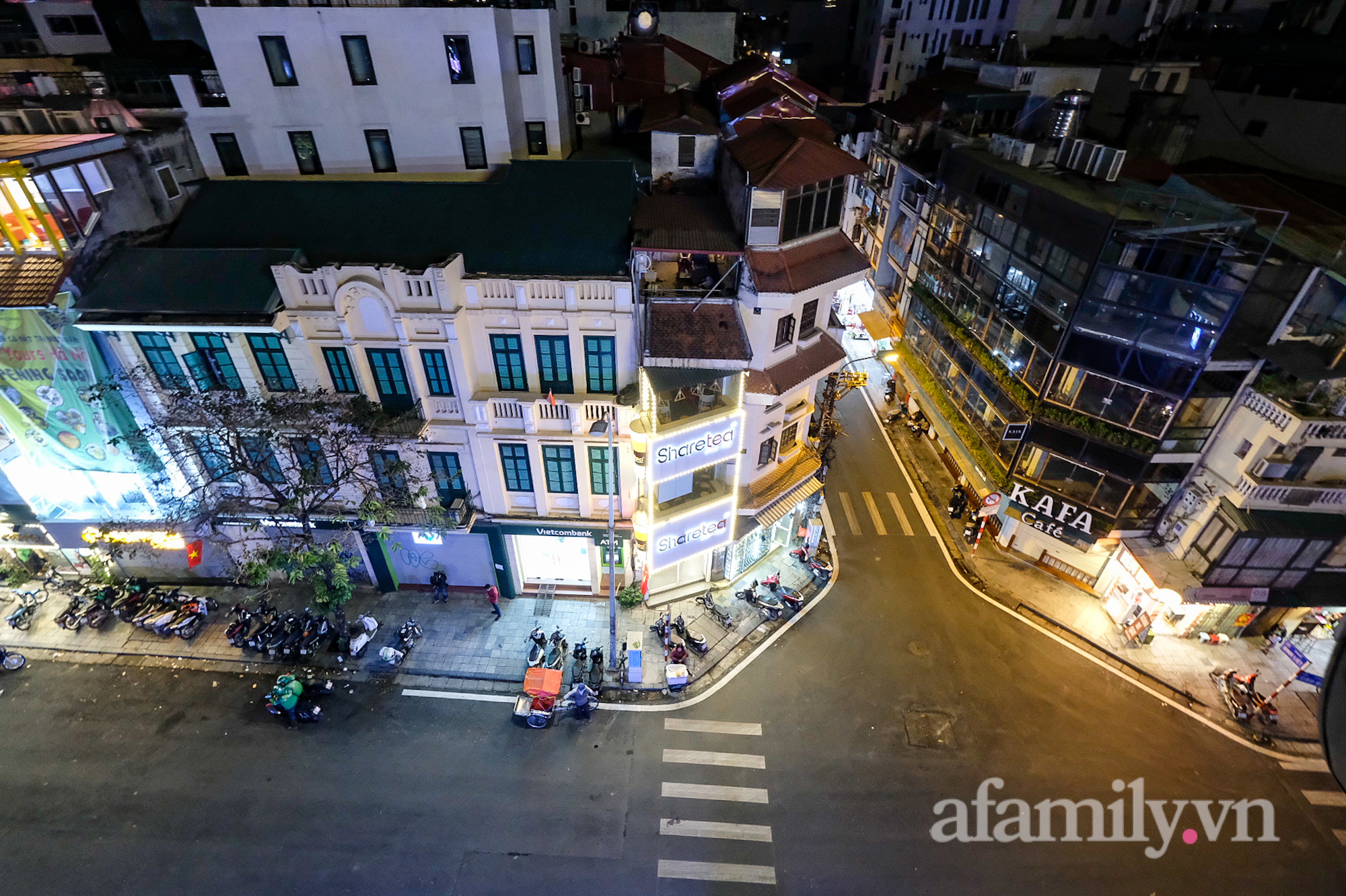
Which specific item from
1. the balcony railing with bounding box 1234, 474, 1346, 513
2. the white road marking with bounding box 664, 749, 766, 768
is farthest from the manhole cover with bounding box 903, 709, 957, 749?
the balcony railing with bounding box 1234, 474, 1346, 513

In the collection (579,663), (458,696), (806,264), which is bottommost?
(458,696)

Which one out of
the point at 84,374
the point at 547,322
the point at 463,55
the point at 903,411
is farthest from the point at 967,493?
the point at 84,374

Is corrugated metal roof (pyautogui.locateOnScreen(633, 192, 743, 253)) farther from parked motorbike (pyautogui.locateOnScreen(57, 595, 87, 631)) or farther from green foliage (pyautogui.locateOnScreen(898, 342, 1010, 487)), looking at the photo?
parked motorbike (pyautogui.locateOnScreen(57, 595, 87, 631))

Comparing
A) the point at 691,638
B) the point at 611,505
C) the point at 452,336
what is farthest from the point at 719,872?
the point at 452,336

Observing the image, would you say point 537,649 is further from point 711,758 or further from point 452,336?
point 452,336

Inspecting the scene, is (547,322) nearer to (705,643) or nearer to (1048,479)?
(705,643)

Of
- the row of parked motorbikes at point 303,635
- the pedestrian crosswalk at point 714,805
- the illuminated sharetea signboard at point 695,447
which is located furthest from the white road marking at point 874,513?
the row of parked motorbikes at point 303,635
